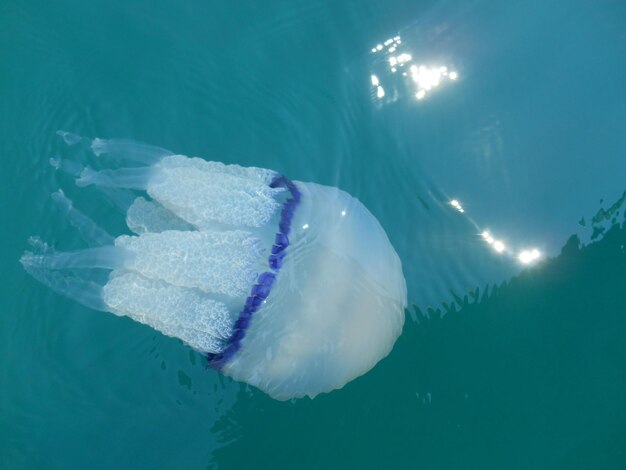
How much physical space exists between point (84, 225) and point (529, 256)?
2170 mm

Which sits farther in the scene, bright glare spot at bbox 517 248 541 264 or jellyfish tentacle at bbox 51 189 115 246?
bright glare spot at bbox 517 248 541 264

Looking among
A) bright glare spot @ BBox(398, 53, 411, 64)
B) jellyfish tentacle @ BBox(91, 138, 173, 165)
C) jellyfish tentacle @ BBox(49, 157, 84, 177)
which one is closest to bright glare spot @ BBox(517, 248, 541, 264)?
bright glare spot @ BBox(398, 53, 411, 64)

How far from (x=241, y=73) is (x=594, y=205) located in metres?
1.97

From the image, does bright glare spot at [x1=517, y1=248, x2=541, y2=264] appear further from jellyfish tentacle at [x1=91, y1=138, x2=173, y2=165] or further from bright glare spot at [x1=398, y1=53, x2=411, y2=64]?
jellyfish tentacle at [x1=91, y1=138, x2=173, y2=165]

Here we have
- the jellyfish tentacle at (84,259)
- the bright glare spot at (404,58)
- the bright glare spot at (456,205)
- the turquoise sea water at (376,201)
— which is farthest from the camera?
the bright glare spot at (404,58)

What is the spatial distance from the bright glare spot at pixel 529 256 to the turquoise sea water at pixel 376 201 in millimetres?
41

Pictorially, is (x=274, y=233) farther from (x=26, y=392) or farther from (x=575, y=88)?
(x=575, y=88)

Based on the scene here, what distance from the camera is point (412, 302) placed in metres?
3.38

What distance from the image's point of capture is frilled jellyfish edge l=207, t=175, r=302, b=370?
8.87 feet

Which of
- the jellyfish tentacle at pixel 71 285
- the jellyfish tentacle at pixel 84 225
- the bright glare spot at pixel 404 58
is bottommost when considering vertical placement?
the jellyfish tentacle at pixel 71 285

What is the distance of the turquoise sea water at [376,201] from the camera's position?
3242mm

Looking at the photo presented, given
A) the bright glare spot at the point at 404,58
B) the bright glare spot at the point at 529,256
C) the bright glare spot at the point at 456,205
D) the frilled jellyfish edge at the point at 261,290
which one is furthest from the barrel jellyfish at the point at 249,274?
the bright glare spot at the point at 404,58

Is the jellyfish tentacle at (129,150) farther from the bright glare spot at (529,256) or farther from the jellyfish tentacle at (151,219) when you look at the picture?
the bright glare spot at (529,256)

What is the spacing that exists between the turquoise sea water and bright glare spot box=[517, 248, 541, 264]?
1.6 inches
